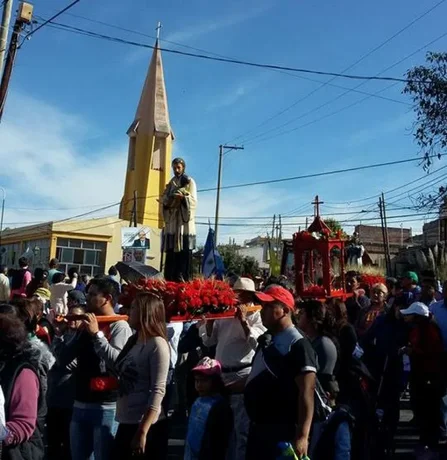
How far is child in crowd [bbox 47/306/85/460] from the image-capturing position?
5.25 m

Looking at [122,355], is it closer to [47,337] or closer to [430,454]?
[47,337]

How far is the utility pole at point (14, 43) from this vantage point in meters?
13.6

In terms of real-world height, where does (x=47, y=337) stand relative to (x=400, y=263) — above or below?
below

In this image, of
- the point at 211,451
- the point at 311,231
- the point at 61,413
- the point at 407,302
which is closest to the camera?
the point at 211,451

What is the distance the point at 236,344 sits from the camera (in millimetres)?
5520

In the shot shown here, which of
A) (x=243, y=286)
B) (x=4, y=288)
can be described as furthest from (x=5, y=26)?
(x=243, y=286)

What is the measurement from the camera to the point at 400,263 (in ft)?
106

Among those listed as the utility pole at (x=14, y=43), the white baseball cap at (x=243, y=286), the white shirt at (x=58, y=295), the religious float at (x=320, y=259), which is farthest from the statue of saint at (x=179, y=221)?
the utility pole at (x=14, y=43)

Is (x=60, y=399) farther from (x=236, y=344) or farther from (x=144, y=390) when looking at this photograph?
(x=144, y=390)

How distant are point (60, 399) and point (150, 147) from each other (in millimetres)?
46592

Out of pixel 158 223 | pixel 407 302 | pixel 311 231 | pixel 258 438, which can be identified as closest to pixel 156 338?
pixel 258 438

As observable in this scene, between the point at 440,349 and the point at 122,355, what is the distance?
362 cm

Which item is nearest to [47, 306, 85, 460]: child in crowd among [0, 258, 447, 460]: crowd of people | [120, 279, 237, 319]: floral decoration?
[0, 258, 447, 460]: crowd of people

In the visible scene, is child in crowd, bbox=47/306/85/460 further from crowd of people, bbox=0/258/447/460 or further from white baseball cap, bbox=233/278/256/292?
white baseball cap, bbox=233/278/256/292
